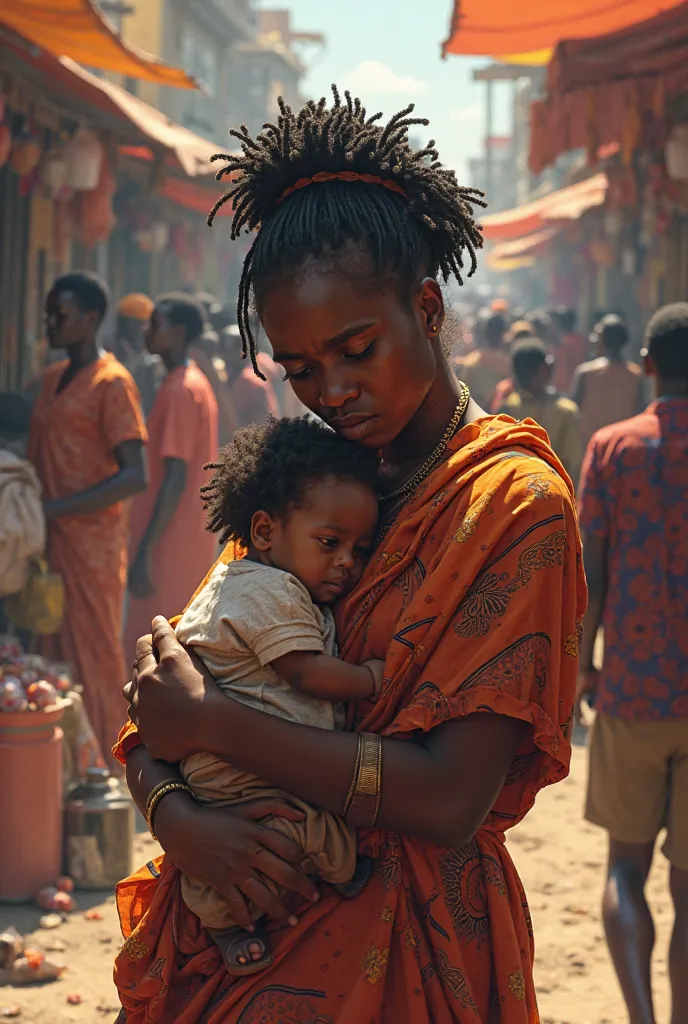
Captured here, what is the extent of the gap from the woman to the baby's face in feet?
0.16

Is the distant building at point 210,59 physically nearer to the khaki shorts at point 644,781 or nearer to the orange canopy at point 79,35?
the orange canopy at point 79,35

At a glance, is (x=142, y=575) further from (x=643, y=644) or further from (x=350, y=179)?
(x=350, y=179)

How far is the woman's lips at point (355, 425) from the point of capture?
6.39 feet

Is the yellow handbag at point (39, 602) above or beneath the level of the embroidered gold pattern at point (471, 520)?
beneath

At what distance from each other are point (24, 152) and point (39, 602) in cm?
349

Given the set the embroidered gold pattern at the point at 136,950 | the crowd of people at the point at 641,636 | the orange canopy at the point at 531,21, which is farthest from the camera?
the orange canopy at the point at 531,21

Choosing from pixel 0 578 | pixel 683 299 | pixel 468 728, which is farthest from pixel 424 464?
pixel 683 299

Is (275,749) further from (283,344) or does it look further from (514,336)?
(514,336)

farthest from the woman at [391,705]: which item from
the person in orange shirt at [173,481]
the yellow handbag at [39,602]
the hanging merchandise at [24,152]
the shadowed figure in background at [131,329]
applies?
the shadowed figure in background at [131,329]

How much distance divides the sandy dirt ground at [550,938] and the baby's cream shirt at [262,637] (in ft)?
8.67

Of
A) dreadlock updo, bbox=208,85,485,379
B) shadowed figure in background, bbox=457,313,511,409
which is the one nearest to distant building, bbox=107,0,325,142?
shadowed figure in background, bbox=457,313,511,409

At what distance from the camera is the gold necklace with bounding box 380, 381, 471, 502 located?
2076 mm

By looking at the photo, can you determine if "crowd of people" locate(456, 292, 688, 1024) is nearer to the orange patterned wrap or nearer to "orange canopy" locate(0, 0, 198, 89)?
the orange patterned wrap

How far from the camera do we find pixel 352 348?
1.90 m
